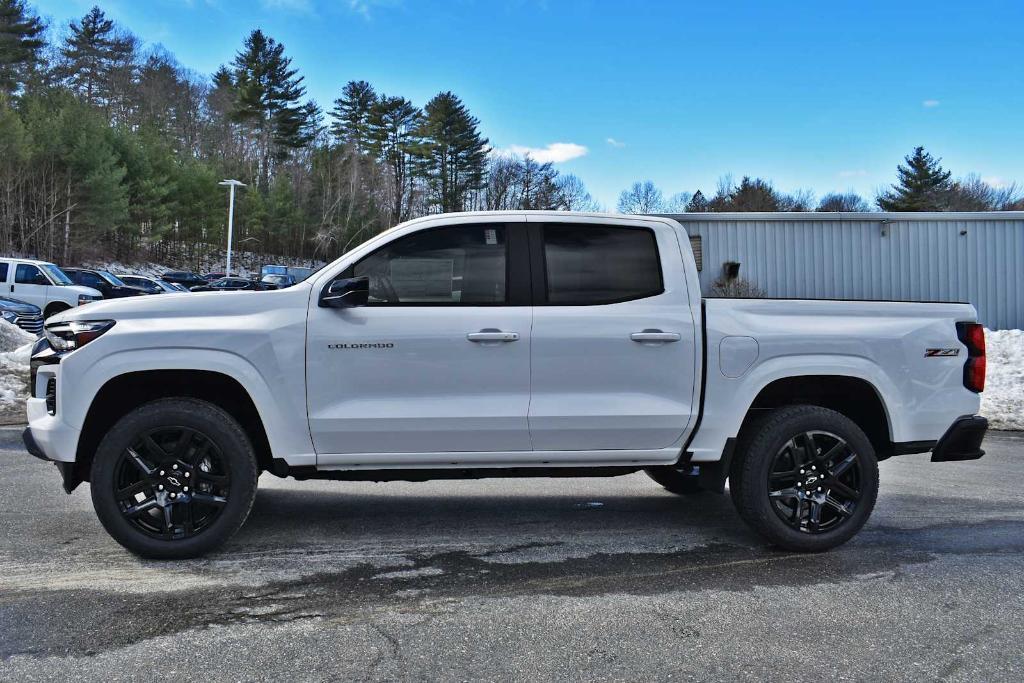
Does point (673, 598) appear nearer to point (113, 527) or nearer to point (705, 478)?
point (705, 478)

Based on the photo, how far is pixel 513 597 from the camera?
3992 millimetres

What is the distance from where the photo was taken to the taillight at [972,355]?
4.91m

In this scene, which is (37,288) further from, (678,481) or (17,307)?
(678,481)

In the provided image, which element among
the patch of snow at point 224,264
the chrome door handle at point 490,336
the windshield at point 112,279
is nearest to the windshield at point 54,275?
the windshield at point 112,279

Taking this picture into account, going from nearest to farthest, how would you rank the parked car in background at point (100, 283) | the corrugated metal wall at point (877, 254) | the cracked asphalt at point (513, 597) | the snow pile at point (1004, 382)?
the cracked asphalt at point (513, 597)
the snow pile at point (1004, 382)
the corrugated metal wall at point (877, 254)
the parked car in background at point (100, 283)

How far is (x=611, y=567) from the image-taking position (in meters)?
4.49

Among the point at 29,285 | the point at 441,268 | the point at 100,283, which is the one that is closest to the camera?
the point at 441,268

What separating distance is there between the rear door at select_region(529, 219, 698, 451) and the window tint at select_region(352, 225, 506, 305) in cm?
25

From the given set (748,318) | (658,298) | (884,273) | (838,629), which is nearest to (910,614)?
(838,629)

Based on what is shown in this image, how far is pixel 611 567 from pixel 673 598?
1.77ft

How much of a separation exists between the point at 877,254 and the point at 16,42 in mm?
59306

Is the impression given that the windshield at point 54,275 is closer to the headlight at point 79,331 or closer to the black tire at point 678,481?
the headlight at point 79,331

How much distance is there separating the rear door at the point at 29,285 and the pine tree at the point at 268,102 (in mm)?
55409

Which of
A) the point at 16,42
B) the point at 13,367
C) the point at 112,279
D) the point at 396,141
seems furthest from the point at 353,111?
the point at 13,367
